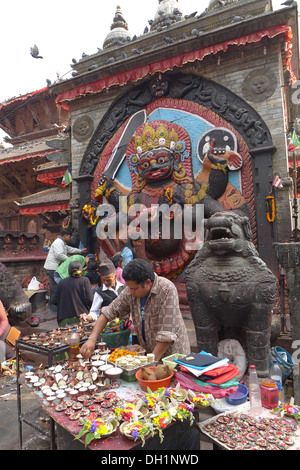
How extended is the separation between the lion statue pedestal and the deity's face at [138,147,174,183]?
433 cm

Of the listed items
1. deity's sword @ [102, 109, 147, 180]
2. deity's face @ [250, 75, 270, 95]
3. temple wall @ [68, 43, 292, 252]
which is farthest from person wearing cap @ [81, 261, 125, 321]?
deity's face @ [250, 75, 270, 95]

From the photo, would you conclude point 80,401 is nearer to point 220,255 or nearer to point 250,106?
point 220,255

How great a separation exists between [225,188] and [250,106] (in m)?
2.01

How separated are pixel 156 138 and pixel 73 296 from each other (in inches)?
211

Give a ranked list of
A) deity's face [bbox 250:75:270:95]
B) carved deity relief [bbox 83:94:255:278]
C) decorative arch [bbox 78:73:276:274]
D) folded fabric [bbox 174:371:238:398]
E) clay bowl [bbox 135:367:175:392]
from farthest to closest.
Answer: carved deity relief [bbox 83:94:255:278] → deity's face [bbox 250:75:270:95] → decorative arch [bbox 78:73:276:274] → clay bowl [bbox 135:367:175:392] → folded fabric [bbox 174:371:238:398]

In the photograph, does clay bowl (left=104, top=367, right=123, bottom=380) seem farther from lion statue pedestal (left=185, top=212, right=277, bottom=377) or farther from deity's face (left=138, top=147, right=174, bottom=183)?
deity's face (left=138, top=147, right=174, bottom=183)

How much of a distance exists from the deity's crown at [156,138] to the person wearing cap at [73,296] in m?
4.92

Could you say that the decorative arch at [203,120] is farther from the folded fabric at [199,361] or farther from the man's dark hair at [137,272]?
the folded fabric at [199,361]

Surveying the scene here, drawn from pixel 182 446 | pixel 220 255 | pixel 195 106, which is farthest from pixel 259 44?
pixel 182 446

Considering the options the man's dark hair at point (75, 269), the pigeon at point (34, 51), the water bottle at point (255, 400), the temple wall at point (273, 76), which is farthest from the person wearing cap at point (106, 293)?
the pigeon at point (34, 51)

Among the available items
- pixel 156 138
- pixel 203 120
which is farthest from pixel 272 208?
pixel 156 138

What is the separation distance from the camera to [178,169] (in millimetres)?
7844

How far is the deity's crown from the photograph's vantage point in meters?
8.02

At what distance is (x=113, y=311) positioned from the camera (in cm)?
269
